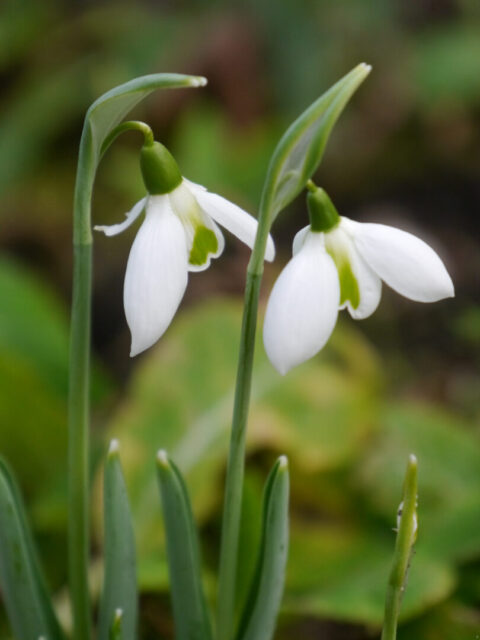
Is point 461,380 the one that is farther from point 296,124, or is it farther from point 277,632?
point 296,124

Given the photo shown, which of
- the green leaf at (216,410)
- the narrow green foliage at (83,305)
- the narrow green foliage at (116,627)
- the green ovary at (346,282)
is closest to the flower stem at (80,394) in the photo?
the narrow green foliage at (83,305)

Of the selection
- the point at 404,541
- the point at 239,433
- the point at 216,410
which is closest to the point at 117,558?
the point at 239,433

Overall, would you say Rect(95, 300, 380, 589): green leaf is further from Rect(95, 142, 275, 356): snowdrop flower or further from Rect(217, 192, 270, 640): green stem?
Rect(95, 142, 275, 356): snowdrop flower

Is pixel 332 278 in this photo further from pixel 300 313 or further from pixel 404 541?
pixel 404 541

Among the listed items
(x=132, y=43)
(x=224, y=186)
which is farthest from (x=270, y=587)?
(x=132, y=43)

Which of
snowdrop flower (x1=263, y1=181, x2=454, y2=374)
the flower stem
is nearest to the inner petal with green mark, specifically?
snowdrop flower (x1=263, y1=181, x2=454, y2=374)

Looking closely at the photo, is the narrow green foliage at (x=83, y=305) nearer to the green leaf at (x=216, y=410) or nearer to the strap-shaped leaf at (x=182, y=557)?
the strap-shaped leaf at (x=182, y=557)
